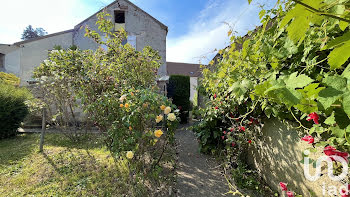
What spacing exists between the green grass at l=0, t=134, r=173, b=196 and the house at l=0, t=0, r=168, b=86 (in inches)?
295

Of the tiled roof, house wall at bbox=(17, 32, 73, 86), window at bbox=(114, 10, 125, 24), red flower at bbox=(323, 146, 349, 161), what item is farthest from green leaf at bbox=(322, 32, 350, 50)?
the tiled roof

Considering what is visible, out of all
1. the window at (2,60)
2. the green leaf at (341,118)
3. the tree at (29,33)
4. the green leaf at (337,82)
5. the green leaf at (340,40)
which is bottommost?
the green leaf at (341,118)

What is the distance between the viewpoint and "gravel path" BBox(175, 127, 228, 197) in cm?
252

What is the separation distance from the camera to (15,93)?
5.88 metres

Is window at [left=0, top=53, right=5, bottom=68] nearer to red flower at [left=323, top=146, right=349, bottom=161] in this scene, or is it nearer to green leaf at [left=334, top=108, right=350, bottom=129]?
green leaf at [left=334, top=108, right=350, bottom=129]

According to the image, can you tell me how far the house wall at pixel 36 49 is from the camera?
409 inches

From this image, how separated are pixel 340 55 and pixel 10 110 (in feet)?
28.0

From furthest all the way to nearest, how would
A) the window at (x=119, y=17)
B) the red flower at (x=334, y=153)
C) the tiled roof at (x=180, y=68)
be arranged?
the tiled roof at (x=180, y=68) < the window at (x=119, y=17) < the red flower at (x=334, y=153)

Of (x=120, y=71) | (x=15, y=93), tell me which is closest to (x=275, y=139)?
(x=120, y=71)

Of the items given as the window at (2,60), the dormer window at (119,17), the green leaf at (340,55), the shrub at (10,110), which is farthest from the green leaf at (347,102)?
the window at (2,60)

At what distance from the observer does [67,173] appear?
10.1 feet

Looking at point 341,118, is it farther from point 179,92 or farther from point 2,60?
point 2,60

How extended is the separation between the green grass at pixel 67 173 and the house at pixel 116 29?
749 centimetres

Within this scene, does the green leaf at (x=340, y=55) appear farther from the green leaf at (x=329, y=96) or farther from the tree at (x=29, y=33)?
the tree at (x=29, y=33)
